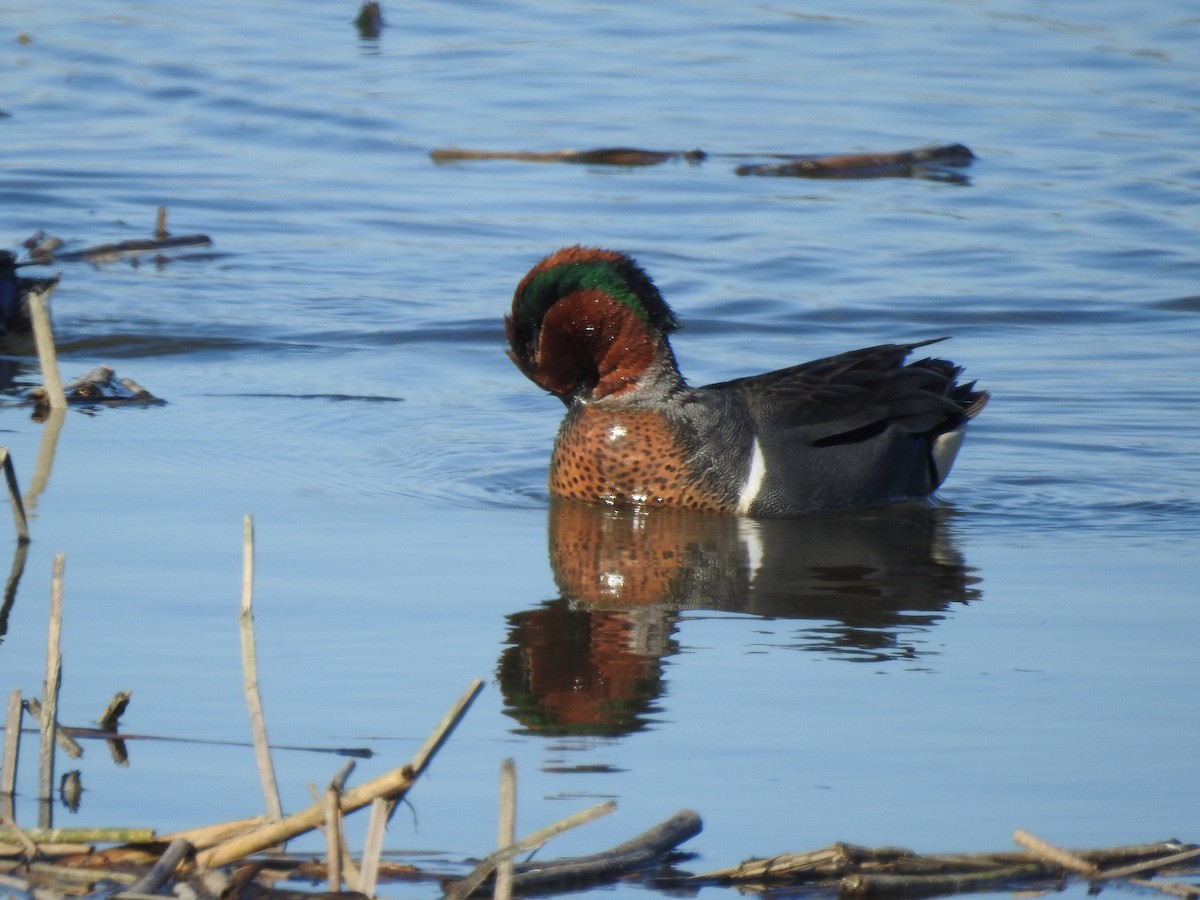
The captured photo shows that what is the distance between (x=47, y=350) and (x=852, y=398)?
3.21m

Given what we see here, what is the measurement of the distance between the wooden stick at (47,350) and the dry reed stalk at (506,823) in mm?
5135

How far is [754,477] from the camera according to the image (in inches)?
301

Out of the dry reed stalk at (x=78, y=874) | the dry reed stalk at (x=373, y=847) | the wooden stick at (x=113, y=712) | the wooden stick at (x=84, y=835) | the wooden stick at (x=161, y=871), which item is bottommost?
the wooden stick at (x=113, y=712)

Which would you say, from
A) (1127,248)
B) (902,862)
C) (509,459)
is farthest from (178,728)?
(1127,248)

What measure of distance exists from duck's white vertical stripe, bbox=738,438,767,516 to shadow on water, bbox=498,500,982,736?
9cm

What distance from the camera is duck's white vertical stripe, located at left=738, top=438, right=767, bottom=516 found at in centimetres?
764

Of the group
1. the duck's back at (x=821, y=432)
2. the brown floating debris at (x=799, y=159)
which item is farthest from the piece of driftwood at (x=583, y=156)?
the duck's back at (x=821, y=432)

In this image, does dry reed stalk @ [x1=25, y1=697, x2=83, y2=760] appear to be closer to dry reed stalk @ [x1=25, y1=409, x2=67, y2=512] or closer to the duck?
dry reed stalk @ [x1=25, y1=409, x2=67, y2=512]

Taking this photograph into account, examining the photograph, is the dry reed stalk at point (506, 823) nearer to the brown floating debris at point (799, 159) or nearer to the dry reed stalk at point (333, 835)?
the dry reed stalk at point (333, 835)

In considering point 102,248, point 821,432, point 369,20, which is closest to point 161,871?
point 821,432

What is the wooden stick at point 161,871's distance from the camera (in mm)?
3455

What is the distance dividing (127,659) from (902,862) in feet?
7.50

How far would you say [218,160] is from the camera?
51.4 ft

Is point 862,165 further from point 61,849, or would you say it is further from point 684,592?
point 61,849
